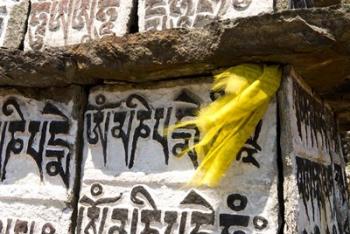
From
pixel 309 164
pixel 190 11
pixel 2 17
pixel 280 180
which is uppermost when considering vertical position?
pixel 2 17

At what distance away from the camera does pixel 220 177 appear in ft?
8.64

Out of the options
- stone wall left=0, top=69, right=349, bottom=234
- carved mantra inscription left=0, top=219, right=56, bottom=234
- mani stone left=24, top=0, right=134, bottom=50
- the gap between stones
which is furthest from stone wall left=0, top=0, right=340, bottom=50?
carved mantra inscription left=0, top=219, right=56, bottom=234

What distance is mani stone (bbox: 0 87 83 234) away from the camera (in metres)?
3.01

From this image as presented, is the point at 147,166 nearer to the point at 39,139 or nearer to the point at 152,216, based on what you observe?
the point at 152,216

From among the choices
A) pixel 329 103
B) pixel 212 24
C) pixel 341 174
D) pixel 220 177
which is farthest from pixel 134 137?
pixel 341 174

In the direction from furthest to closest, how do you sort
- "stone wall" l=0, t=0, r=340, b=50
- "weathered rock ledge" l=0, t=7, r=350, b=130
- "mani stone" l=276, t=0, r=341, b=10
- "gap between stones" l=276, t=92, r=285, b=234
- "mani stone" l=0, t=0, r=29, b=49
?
"mani stone" l=0, t=0, r=29, b=49, "stone wall" l=0, t=0, r=340, b=50, "mani stone" l=276, t=0, r=341, b=10, "gap between stones" l=276, t=92, r=285, b=234, "weathered rock ledge" l=0, t=7, r=350, b=130

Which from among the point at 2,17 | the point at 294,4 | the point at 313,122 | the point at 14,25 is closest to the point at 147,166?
the point at 313,122

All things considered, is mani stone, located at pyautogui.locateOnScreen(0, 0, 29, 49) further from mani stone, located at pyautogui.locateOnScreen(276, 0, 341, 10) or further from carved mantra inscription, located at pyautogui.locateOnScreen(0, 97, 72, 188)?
mani stone, located at pyautogui.locateOnScreen(276, 0, 341, 10)

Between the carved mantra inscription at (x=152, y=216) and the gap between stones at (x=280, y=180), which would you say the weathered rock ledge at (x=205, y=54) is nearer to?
the gap between stones at (x=280, y=180)

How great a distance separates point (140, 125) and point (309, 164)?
2.67 feet

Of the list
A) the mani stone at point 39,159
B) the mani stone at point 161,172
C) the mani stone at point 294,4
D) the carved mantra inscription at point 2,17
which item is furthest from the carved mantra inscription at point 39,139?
the mani stone at point 294,4

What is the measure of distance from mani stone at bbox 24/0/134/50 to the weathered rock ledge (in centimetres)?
32

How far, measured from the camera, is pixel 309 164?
290cm

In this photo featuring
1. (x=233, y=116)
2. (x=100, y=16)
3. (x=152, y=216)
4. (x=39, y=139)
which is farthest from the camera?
(x=100, y=16)
